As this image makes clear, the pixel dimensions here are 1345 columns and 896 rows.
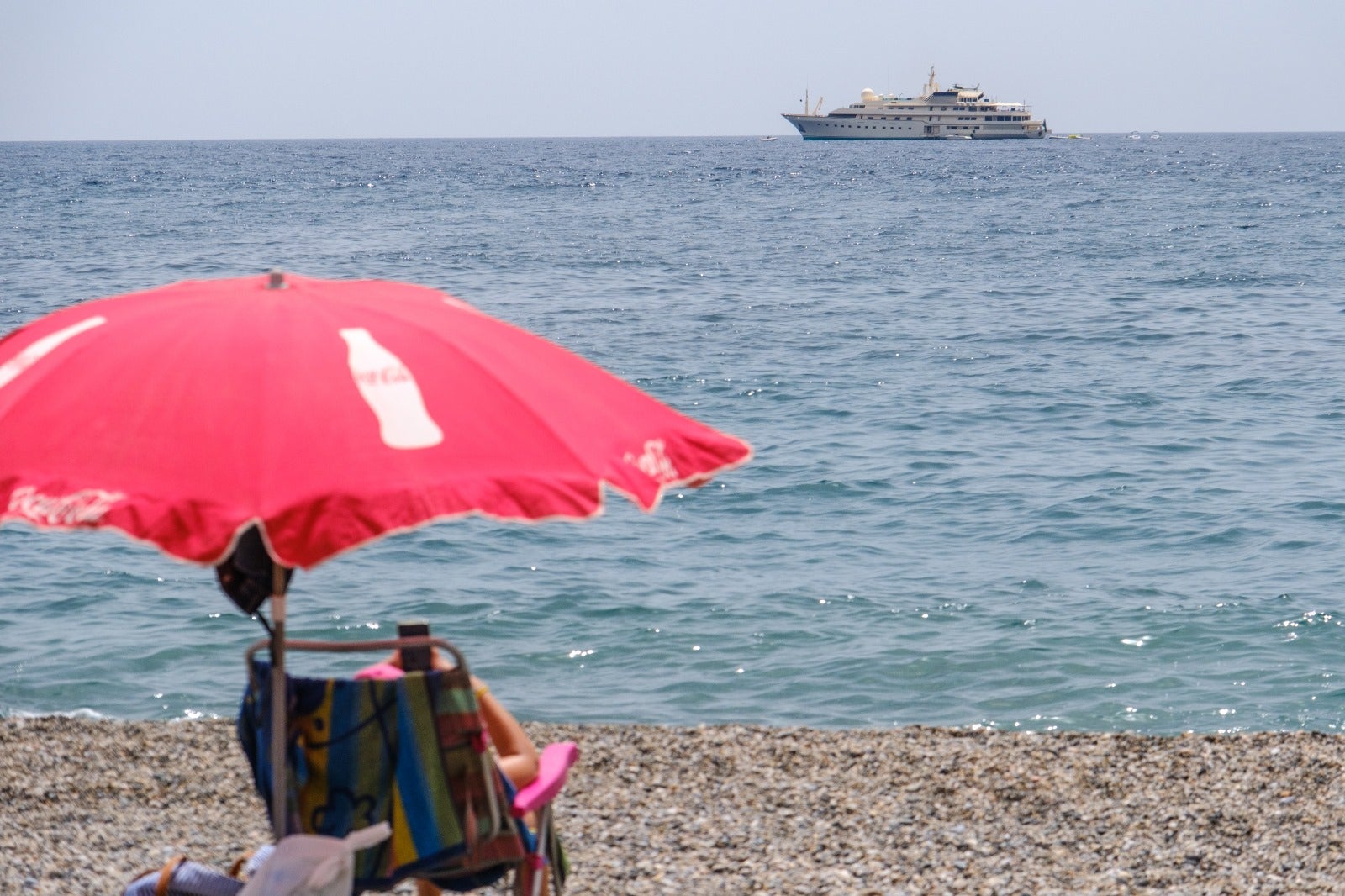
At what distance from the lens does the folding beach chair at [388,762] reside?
295 centimetres

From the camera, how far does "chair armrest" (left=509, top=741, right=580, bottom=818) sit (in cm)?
322

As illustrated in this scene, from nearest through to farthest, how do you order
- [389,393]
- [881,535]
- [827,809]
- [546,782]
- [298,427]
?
[298,427] → [389,393] → [546,782] → [827,809] → [881,535]

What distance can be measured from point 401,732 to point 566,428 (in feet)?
2.49

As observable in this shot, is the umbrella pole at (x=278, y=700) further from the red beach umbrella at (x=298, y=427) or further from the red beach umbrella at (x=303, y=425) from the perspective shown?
the red beach umbrella at (x=303, y=425)

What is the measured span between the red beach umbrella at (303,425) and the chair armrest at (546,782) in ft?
2.82

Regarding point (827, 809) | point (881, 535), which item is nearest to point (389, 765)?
point (827, 809)

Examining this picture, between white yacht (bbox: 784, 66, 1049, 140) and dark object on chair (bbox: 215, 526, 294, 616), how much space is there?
463 ft

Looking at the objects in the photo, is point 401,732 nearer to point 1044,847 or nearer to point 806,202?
point 1044,847

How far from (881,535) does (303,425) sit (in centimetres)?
861

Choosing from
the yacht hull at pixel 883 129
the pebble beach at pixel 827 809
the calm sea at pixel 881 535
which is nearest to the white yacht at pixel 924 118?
the yacht hull at pixel 883 129

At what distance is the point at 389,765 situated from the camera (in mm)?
2967

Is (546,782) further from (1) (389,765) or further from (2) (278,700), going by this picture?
(2) (278,700)

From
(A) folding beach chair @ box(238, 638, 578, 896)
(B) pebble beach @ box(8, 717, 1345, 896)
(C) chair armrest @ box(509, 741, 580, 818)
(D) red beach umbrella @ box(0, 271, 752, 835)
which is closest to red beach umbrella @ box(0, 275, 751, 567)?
(D) red beach umbrella @ box(0, 271, 752, 835)

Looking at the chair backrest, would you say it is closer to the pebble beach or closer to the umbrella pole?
the umbrella pole
